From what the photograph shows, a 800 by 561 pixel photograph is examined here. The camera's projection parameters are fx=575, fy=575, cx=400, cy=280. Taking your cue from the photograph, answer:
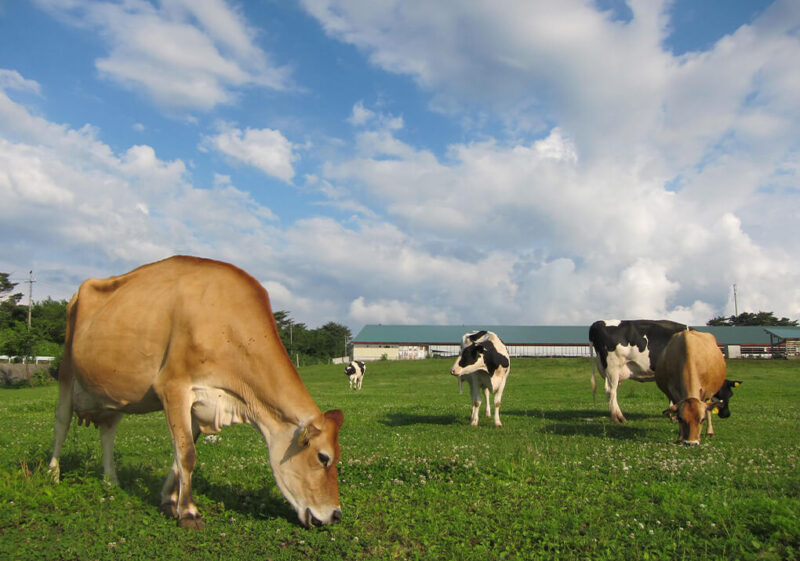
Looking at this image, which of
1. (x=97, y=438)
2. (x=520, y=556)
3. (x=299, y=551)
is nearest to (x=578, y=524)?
(x=520, y=556)

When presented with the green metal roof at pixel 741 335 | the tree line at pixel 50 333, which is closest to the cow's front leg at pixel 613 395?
the tree line at pixel 50 333

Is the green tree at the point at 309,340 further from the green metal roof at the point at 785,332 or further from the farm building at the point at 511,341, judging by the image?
the green metal roof at the point at 785,332

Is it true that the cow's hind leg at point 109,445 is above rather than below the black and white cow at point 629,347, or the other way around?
below

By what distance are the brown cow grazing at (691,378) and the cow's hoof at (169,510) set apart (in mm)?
9144

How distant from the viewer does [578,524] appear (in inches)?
239

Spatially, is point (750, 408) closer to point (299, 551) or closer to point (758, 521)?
point (758, 521)

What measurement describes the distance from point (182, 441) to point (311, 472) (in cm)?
144

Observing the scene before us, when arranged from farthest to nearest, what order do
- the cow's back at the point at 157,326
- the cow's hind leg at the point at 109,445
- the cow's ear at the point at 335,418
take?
the cow's hind leg at the point at 109,445 < the cow's back at the point at 157,326 < the cow's ear at the point at 335,418

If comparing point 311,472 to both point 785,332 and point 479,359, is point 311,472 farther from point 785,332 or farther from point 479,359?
point 785,332

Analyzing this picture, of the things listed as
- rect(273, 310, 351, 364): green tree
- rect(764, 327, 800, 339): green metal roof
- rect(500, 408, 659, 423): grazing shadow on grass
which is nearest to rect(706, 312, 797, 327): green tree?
rect(764, 327, 800, 339): green metal roof

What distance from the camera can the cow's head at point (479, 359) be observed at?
15.1 m

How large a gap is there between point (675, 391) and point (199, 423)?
10997 millimetres

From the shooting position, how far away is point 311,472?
6.11m

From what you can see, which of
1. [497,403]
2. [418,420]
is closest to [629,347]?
[497,403]
